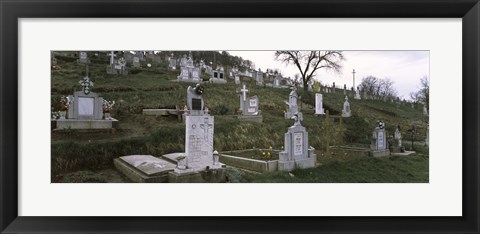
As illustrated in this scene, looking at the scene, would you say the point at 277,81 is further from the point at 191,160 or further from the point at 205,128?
the point at 191,160

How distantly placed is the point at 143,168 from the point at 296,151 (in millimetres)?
1832

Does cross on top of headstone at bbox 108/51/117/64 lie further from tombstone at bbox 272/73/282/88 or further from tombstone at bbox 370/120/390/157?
tombstone at bbox 370/120/390/157

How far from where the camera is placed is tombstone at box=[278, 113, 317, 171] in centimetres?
339

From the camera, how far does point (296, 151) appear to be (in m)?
3.53

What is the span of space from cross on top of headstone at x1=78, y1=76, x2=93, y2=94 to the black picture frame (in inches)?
23.0

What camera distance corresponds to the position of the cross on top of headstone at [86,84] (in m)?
3.05

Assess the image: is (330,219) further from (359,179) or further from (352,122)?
(352,122)

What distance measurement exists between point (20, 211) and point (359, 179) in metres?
3.38

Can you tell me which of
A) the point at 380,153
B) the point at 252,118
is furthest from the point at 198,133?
the point at 380,153

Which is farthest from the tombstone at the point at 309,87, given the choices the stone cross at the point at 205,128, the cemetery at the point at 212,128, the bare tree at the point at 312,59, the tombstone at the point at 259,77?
the stone cross at the point at 205,128
